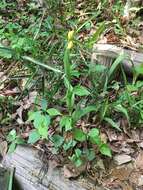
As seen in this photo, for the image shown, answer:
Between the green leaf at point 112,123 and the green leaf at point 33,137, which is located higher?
the green leaf at point 112,123

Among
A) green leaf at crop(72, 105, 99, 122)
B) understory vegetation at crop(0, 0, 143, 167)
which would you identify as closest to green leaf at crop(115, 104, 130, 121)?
understory vegetation at crop(0, 0, 143, 167)

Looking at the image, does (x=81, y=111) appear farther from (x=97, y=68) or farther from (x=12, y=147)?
(x=12, y=147)

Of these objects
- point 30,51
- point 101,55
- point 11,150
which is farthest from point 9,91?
point 101,55

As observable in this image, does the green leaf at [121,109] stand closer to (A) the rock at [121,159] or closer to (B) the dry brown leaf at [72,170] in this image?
(A) the rock at [121,159]

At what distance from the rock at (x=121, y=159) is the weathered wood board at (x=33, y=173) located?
0.27 metres

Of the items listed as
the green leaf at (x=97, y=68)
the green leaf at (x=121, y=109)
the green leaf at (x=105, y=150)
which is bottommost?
the green leaf at (x=105, y=150)

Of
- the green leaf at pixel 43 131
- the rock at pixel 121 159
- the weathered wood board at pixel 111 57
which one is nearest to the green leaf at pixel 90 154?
the rock at pixel 121 159

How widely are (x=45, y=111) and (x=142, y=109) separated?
2.21ft

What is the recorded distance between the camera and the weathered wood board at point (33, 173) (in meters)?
2.46

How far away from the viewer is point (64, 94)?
289cm

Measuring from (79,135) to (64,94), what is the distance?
1.62 ft

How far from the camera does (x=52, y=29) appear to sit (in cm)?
317

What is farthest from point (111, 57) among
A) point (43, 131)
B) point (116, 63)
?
point (43, 131)

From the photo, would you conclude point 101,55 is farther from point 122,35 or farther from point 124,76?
point 122,35
